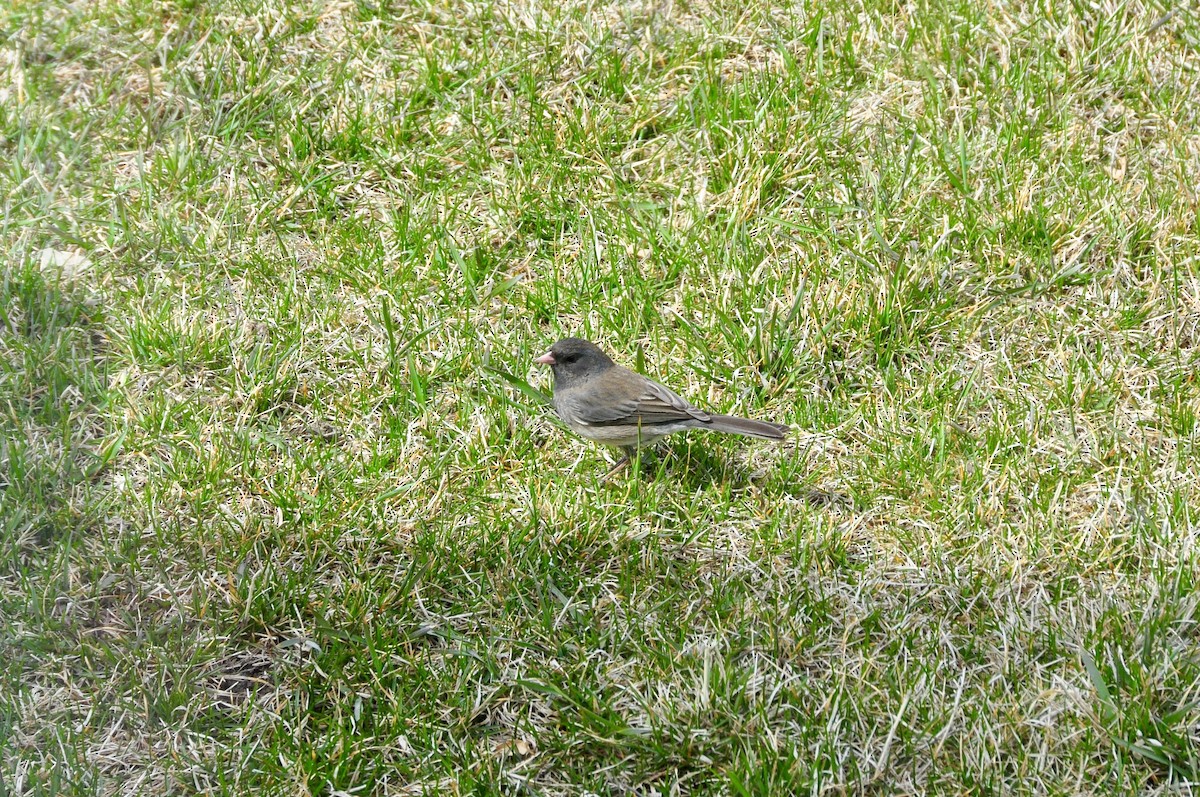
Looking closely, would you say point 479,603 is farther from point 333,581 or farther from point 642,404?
point 642,404

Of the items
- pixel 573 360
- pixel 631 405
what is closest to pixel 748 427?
pixel 631 405

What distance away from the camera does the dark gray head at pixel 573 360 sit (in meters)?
4.14

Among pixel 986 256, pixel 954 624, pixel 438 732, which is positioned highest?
pixel 986 256

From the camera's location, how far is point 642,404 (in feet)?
13.3

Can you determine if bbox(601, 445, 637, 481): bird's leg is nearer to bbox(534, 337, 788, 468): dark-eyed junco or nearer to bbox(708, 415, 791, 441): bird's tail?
bbox(534, 337, 788, 468): dark-eyed junco

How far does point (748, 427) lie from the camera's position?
12.7ft

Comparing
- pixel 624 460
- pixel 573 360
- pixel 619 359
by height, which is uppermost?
pixel 573 360

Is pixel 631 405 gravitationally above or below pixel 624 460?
above

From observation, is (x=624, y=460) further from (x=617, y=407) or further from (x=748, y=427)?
(x=748, y=427)

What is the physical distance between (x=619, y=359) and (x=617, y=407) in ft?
1.62

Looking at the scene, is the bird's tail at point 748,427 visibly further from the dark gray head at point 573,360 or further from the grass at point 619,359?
the dark gray head at point 573,360

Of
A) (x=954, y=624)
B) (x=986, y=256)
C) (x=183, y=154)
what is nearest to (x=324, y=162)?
(x=183, y=154)

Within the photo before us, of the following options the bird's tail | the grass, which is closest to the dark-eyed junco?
the bird's tail

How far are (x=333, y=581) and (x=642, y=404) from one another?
3.74 feet
